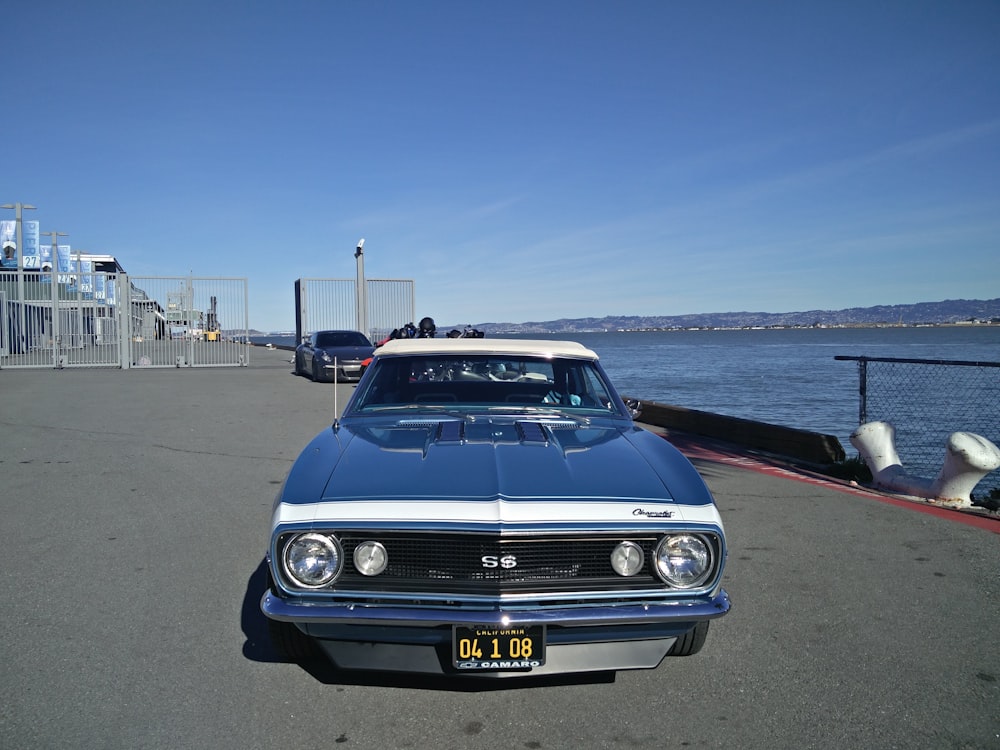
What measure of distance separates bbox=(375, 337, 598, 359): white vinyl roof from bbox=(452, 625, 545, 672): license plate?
2301mm

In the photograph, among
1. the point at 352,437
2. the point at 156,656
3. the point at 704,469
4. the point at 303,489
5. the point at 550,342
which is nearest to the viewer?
the point at 303,489

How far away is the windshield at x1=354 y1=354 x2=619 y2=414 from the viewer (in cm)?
497

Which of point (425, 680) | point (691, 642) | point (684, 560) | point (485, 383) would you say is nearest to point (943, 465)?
point (485, 383)

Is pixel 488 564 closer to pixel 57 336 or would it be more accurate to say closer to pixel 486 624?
pixel 486 624

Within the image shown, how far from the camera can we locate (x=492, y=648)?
9.95 feet

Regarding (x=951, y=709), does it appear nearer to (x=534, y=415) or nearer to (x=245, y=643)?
(x=534, y=415)

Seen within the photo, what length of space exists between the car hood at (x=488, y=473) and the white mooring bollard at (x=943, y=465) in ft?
13.4

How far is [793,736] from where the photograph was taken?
3.12 m

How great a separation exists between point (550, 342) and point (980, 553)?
3146 millimetres

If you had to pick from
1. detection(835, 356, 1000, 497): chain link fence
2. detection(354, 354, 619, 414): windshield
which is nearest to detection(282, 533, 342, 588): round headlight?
detection(354, 354, 619, 414): windshield

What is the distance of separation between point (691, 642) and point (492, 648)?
1.00 m

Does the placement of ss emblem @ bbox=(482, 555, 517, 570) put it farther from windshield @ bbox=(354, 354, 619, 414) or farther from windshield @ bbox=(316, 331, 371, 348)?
windshield @ bbox=(316, 331, 371, 348)

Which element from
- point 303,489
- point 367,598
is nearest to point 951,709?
point 367,598

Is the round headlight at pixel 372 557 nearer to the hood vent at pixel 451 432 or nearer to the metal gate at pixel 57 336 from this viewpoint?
the hood vent at pixel 451 432
